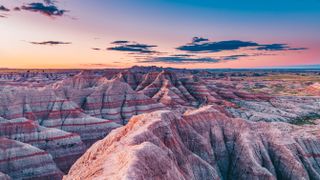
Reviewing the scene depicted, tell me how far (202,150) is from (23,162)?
29.1 meters

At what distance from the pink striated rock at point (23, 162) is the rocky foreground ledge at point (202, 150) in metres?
18.2

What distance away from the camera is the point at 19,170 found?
177 ft

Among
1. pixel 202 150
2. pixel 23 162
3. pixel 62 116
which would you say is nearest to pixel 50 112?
pixel 62 116

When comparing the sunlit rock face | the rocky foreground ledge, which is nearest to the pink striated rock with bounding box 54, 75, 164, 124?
the sunlit rock face

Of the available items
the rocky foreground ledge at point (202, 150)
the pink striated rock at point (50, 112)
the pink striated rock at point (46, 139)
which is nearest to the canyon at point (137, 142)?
the pink striated rock at point (46, 139)

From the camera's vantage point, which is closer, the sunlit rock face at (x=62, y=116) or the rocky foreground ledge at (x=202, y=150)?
the rocky foreground ledge at (x=202, y=150)

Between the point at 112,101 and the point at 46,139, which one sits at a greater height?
the point at 112,101

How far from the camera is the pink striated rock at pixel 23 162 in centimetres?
5328

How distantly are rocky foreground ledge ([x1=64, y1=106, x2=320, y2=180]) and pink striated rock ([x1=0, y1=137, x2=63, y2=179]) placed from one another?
18.2 metres

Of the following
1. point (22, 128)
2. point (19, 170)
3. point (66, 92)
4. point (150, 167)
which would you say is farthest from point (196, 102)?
point (150, 167)

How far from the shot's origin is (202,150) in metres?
44.4

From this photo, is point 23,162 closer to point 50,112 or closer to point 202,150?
point 202,150

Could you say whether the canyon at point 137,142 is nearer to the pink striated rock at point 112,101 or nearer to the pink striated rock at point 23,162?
the pink striated rock at point 23,162

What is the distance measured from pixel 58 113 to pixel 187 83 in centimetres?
7867
